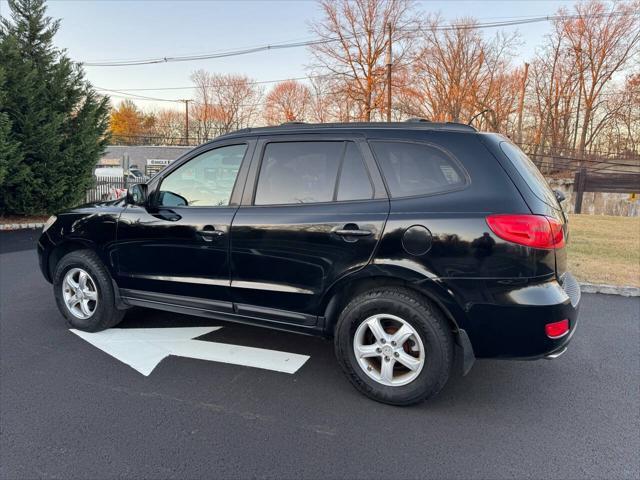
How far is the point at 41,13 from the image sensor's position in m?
11.5

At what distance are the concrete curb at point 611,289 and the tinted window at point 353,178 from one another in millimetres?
4410

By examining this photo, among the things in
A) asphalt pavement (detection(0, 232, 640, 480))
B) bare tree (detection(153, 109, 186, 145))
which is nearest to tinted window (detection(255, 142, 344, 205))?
asphalt pavement (detection(0, 232, 640, 480))

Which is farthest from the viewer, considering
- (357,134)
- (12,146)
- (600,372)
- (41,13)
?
(41,13)

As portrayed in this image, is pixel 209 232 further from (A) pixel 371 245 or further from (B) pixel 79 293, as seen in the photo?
(B) pixel 79 293

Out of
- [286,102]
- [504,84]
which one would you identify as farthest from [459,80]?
[286,102]

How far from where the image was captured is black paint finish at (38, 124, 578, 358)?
2572 mm

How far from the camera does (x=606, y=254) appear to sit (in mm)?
8008

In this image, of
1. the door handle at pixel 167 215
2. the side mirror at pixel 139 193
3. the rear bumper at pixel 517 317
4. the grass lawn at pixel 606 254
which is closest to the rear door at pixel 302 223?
the door handle at pixel 167 215

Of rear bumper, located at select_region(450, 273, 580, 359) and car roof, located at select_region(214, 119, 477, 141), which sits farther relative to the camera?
car roof, located at select_region(214, 119, 477, 141)

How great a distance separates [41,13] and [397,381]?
13.7 meters

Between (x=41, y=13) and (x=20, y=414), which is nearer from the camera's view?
(x=20, y=414)

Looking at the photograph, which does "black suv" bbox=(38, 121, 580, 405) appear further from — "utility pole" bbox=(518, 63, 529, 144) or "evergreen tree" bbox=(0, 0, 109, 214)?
"utility pole" bbox=(518, 63, 529, 144)

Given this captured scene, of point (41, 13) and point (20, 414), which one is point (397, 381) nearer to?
point (20, 414)

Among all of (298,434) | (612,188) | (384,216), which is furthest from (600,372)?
(612,188)
